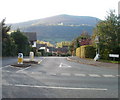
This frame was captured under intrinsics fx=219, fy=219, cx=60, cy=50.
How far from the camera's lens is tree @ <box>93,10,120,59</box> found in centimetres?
2587

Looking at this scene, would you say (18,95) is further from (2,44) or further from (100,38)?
(2,44)

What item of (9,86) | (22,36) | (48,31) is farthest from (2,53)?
(48,31)

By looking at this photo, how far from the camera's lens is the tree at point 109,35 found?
84.9 feet

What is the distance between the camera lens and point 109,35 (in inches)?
1023

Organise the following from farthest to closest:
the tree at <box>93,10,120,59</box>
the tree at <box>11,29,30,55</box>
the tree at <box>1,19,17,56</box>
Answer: the tree at <box>11,29,30,55</box> → the tree at <box>1,19,17,56</box> → the tree at <box>93,10,120,59</box>

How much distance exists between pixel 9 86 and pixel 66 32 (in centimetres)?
18039

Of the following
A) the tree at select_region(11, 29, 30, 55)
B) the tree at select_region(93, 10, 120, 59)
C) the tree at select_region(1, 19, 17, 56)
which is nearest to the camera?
the tree at select_region(93, 10, 120, 59)

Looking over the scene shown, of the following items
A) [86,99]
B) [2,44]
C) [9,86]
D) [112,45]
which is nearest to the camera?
A: [86,99]

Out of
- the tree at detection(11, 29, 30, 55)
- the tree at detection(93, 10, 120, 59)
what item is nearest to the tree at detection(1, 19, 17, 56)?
the tree at detection(11, 29, 30, 55)

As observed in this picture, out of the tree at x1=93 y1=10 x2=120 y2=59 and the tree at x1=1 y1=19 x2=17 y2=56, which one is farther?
the tree at x1=1 y1=19 x2=17 y2=56

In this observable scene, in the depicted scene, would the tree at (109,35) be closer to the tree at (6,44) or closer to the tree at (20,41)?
the tree at (6,44)

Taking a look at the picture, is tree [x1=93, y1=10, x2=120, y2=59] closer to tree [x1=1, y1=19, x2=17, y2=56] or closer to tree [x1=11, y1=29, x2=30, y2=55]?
tree [x1=1, y1=19, x2=17, y2=56]

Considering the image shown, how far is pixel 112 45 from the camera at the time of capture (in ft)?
85.3

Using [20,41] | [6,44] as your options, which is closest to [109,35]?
[6,44]
